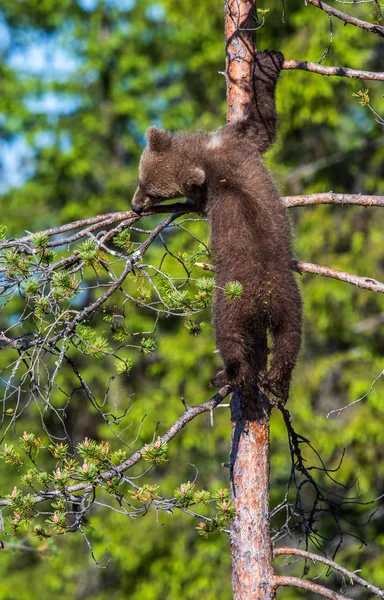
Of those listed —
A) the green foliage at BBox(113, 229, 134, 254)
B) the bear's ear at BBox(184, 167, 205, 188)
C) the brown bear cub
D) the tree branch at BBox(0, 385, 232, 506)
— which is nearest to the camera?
the tree branch at BBox(0, 385, 232, 506)

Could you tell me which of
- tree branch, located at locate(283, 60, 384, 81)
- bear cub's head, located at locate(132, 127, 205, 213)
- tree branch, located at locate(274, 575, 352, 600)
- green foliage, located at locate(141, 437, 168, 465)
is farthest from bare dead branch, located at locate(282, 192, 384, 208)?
tree branch, located at locate(274, 575, 352, 600)

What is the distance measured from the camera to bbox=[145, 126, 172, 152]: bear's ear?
5672 mm

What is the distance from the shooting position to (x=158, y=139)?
5.67 m

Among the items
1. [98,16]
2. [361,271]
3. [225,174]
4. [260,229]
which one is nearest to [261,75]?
[225,174]

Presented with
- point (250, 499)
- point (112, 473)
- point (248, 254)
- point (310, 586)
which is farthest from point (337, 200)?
point (310, 586)

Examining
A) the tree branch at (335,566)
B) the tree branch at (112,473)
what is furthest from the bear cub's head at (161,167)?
the tree branch at (335,566)

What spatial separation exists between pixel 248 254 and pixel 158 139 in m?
1.43

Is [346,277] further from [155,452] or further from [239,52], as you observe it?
[239,52]

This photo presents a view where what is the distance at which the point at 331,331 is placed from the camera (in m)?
11.2

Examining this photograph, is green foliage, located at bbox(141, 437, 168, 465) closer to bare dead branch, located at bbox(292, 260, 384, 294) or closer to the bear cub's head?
bare dead branch, located at bbox(292, 260, 384, 294)

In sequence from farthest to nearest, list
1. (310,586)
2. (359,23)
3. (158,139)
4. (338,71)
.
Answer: (158,139)
(338,71)
(359,23)
(310,586)

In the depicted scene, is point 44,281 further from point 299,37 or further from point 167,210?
point 299,37

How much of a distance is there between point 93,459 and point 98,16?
523 inches

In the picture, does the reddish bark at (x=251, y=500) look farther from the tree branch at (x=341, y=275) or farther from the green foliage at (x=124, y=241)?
the green foliage at (x=124, y=241)
